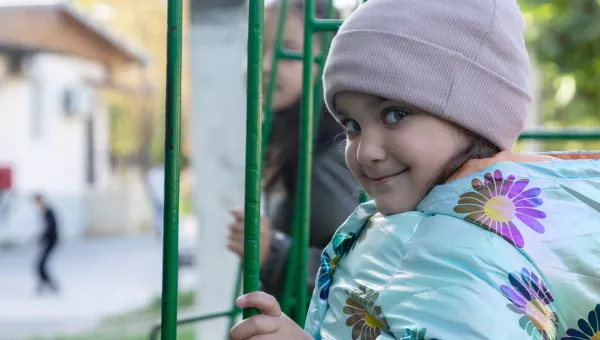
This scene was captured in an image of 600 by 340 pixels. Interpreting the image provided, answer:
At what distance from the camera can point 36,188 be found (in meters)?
16.5

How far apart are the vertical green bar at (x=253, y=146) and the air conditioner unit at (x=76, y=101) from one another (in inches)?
670

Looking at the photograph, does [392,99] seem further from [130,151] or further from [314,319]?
[130,151]

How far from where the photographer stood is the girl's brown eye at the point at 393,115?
1132 mm

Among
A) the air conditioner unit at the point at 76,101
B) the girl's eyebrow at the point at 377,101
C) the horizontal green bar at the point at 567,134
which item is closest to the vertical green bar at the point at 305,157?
the girl's eyebrow at the point at 377,101

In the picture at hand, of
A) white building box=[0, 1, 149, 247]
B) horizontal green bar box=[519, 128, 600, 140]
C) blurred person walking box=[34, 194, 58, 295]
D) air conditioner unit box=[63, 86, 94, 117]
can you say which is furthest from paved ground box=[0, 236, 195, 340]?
horizontal green bar box=[519, 128, 600, 140]

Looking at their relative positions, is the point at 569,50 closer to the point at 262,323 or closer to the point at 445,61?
the point at 445,61

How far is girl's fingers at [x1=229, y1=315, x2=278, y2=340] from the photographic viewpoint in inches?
39.1

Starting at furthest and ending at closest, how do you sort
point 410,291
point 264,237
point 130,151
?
point 130,151 → point 264,237 → point 410,291

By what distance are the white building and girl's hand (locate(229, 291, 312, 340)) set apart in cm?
1047

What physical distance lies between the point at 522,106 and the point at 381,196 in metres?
0.27

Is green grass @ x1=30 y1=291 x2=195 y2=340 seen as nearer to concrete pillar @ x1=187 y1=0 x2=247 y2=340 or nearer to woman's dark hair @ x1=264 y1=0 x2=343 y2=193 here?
concrete pillar @ x1=187 y1=0 x2=247 y2=340

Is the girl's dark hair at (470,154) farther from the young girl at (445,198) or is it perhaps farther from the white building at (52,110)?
the white building at (52,110)

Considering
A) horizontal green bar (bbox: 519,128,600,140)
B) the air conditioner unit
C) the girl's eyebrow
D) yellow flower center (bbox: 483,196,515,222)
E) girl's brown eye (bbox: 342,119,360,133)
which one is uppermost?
the girl's eyebrow

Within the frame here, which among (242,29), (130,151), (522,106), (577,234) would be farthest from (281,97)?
(130,151)
